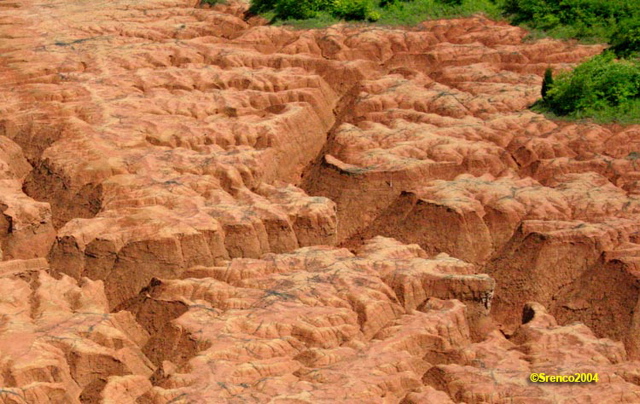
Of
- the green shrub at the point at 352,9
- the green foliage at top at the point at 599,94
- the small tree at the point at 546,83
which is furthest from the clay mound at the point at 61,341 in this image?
the green shrub at the point at 352,9

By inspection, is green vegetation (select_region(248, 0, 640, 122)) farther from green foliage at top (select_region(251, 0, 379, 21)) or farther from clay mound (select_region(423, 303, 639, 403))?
clay mound (select_region(423, 303, 639, 403))

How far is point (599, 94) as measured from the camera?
4584 centimetres

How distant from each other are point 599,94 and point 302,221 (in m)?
16.2

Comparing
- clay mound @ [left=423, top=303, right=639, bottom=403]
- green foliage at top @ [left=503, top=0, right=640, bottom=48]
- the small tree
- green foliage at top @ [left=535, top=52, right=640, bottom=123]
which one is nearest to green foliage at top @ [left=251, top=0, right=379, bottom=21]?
green foliage at top @ [left=503, top=0, right=640, bottom=48]

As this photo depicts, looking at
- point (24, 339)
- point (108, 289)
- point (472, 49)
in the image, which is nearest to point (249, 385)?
point (24, 339)

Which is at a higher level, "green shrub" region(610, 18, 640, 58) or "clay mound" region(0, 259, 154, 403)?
"green shrub" region(610, 18, 640, 58)

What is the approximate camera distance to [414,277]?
1324 inches

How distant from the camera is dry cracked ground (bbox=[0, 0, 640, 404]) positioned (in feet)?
93.9

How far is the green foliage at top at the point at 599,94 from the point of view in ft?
148

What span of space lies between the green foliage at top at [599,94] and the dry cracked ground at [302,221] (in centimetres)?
126

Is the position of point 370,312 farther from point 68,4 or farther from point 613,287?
point 68,4

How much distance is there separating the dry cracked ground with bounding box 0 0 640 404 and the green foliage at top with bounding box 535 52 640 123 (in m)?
1.26

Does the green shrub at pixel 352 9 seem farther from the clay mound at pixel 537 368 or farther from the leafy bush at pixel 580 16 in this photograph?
the clay mound at pixel 537 368

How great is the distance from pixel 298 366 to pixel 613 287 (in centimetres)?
1178
